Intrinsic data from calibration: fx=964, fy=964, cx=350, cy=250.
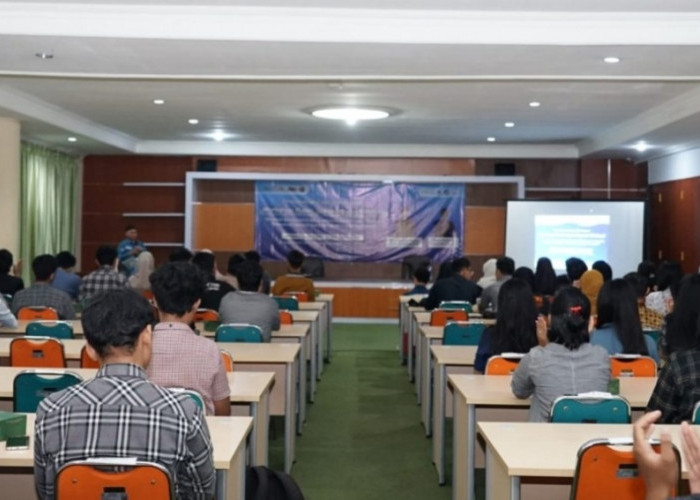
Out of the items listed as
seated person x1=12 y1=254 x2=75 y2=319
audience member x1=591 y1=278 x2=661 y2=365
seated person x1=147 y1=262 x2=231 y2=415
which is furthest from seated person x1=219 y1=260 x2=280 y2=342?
seated person x1=147 y1=262 x2=231 y2=415

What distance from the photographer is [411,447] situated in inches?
247

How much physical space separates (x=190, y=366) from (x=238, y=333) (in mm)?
2232

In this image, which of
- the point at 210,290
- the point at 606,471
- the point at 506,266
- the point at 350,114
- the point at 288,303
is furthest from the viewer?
the point at 350,114

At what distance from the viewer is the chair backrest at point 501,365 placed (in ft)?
15.9

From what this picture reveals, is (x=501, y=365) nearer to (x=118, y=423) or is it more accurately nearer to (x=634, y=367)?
(x=634, y=367)

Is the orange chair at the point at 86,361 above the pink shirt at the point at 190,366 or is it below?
below

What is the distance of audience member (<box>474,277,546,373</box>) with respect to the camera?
5.23 m

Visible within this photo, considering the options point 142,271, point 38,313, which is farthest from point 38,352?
point 142,271

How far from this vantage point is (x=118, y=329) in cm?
255

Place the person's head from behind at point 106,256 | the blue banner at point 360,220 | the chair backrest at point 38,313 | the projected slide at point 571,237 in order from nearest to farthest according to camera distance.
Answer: the chair backrest at point 38,313 < the person's head from behind at point 106,256 < the projected slide at point 571,237 < the blue banner at point 360,220

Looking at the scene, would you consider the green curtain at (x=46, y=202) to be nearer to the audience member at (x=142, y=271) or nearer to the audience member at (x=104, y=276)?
the audience member at (x=142, y=271)

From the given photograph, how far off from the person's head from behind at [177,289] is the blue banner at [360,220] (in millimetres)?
10611

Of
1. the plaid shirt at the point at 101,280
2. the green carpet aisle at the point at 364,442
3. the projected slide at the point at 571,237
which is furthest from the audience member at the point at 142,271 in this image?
the projected slide at the point at 571,237

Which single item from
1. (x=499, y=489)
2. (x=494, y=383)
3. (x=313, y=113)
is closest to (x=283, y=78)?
(x=313, y=113)
